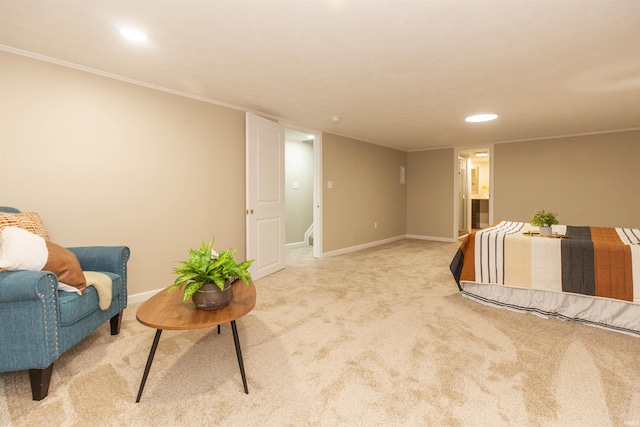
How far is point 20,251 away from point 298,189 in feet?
15.9

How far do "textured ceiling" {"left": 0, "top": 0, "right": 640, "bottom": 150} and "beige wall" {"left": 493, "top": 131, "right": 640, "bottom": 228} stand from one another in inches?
65.4

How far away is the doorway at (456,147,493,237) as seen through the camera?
23.9 feet

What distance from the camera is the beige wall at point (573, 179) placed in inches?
202

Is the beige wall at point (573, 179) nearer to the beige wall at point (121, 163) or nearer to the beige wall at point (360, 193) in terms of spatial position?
the beige wall at point (360, 193)

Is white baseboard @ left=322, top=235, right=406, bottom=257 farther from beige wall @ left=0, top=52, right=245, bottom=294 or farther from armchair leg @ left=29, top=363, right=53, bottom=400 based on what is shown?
armchair leg @ left=29, top=363, right=53, bottom=400

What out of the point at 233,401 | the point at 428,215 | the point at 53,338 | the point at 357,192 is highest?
the point at 357,192

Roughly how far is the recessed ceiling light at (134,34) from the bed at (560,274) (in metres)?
3.19

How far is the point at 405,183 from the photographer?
7410mm

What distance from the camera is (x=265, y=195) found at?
13.4 ft

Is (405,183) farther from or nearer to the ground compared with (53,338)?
farther from the ground

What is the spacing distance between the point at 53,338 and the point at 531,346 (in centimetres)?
292

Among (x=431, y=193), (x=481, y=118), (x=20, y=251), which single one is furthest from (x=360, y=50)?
(x=431, y=193)

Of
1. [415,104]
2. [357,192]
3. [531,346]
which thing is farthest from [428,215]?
[531,346]

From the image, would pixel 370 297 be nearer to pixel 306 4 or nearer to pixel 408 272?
pixel 408 272
